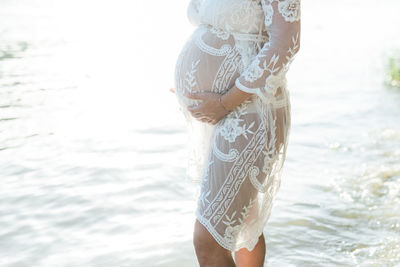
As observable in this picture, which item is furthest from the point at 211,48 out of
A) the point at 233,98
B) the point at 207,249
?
the point at 207,249

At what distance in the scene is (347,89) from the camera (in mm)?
8898

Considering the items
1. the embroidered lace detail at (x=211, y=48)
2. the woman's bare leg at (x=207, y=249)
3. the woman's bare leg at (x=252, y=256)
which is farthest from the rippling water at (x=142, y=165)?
the embroidered lace detail at (x=211, y=48)

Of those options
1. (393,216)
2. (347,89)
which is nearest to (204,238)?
(393,216)

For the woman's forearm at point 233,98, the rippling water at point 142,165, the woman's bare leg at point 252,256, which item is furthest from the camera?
the rippling water at point 142,165

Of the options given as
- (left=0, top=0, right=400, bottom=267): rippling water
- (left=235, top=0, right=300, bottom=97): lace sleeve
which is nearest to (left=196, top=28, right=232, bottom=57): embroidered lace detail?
(left=235, top=0, right=300, bottom=97): lace sleeve

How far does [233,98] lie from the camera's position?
189 cm

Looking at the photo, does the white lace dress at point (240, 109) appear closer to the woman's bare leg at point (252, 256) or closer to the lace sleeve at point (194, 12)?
the lace sleeve at point (194, 12)

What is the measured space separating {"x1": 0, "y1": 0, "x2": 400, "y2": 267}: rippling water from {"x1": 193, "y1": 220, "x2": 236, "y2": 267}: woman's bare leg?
1.23 metres

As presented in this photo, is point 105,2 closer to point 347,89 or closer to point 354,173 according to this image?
point 347,89

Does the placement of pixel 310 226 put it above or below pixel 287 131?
below

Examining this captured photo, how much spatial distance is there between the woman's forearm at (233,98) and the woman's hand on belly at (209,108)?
0.07 ft

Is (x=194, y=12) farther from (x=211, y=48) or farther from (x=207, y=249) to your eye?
(x=207, y=249)

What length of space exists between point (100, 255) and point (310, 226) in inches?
55.6

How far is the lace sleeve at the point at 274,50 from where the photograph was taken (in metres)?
1.78
